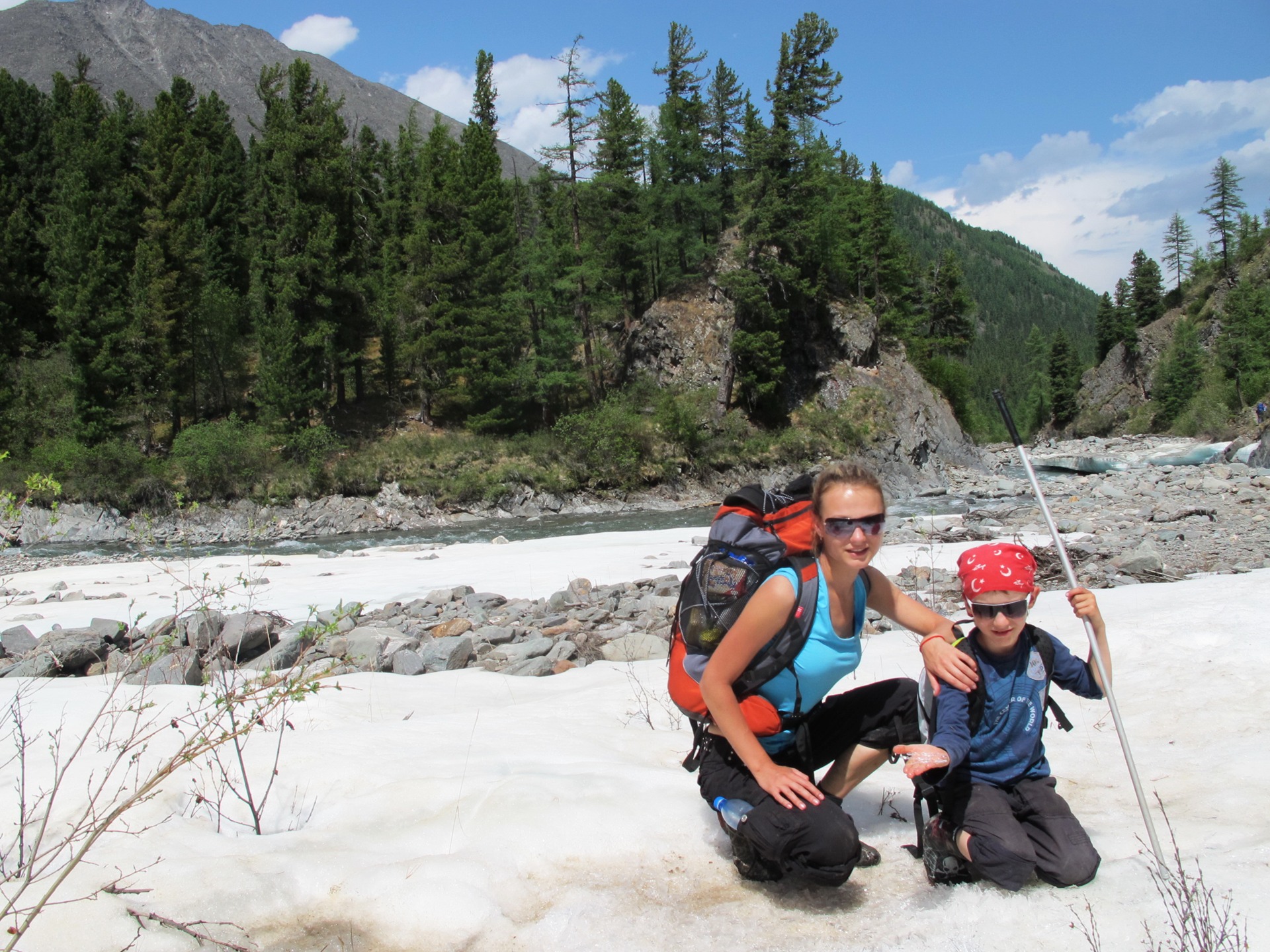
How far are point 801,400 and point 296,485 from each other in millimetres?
24211

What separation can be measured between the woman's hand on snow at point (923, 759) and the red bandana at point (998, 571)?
1.80ft

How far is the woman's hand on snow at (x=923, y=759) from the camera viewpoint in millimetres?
2561

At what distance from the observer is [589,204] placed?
127ft

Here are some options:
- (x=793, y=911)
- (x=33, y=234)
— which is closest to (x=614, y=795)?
(x=793, y=911)

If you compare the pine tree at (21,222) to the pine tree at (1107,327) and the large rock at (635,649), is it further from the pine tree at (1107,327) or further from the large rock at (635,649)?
the pine tree at (1107,327)

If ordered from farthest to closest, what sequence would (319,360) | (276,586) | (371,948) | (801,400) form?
(801,400)
(319,360)
(276,586)
(371,948)

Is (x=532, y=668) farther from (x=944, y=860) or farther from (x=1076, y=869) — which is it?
(x=1076, y=869)

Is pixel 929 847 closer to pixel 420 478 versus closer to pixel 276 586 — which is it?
pixel 276 586

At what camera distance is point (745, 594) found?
2697 mm

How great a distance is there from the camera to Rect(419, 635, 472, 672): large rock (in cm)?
643

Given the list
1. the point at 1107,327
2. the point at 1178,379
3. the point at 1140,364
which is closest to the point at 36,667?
the point at 1178,379

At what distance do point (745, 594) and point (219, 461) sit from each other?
3098 centimetres

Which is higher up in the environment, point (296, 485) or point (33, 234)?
point (33, 234)

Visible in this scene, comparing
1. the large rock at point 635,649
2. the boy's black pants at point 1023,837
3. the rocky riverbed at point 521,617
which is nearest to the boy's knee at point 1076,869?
Answer: the boy's black pants at point 1023,837
